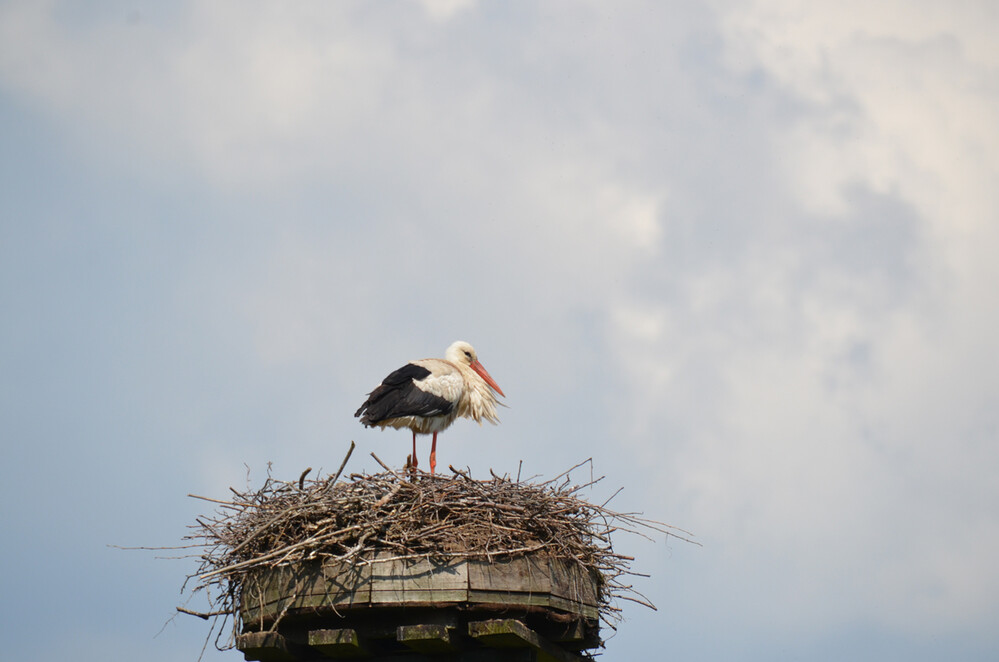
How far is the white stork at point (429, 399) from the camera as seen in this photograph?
8.79 meters

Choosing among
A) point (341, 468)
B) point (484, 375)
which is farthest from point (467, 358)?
point (341, 468)

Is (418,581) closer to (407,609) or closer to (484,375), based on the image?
(407,609)

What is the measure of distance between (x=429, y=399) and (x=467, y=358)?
141cm

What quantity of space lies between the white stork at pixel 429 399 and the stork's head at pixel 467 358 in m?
0.26

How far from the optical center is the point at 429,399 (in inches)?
349

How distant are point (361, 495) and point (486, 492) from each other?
0.76 m

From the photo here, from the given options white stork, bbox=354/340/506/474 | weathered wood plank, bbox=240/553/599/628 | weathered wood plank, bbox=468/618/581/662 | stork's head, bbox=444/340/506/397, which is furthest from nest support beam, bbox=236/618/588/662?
stork's head, bbox=444/340/506/397

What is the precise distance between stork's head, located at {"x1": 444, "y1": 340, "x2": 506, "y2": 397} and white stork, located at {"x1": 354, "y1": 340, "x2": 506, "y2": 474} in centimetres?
26

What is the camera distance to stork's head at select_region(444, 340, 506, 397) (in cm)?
1007

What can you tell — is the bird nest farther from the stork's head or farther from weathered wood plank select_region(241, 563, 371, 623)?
the stork's head

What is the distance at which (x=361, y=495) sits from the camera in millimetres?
6113

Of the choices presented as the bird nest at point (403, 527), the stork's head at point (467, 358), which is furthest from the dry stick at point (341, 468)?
the stork's head at point (467, 358)

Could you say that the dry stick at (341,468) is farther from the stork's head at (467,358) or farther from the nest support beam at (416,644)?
the stork's head at (467,358)

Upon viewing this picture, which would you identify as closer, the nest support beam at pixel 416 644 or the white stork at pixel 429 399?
the nest support beam at pixel 416 644
